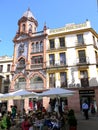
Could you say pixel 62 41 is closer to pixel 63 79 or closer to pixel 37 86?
pixel 63 79

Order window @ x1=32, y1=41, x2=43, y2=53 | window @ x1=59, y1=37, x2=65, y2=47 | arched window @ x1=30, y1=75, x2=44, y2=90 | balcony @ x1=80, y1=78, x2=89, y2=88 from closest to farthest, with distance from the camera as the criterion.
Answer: balcony @ x1=80, y1=78, x2=89, y2=88, arched window @ x1=30, y1=75, x2=44, y2=90, window @ x1=59, y1=37, x2=65, y2=47, window @ x1=32, y1=41, x2=43, y2=53

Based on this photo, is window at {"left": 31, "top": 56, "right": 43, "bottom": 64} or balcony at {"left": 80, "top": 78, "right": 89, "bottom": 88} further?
window at {"left": 31, "top": 56, "right": 43, "bottom": 64}

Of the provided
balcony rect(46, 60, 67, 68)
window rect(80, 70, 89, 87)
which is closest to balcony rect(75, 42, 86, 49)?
balcony rect(46, 60, 67, 68)

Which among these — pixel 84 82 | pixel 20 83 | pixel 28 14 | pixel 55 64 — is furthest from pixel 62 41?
pixel 28 14

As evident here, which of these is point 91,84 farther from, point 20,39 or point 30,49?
point 20,39

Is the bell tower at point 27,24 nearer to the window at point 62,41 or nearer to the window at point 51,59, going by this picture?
the window at point 62,41

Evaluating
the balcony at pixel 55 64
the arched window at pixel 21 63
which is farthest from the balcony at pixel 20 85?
the balcony at pixel 55 64

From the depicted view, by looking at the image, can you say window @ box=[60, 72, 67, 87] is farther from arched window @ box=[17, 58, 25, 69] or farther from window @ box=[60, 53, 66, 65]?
arched window @ box=[17, 58, 25, 69]

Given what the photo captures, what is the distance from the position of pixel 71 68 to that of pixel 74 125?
59.8ft

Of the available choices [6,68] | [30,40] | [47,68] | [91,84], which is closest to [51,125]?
[91,84]

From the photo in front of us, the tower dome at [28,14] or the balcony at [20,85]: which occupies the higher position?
the tower dome at [28,14]

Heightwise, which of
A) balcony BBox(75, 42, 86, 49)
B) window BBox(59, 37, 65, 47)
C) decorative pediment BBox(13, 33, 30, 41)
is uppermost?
decorative pediment BBox(13, 33, 30, 41)

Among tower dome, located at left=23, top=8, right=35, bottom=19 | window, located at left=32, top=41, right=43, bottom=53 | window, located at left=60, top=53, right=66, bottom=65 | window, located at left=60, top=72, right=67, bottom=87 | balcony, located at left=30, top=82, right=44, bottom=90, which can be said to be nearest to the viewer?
window, located at left=60, top=72, right=67, bottom=87

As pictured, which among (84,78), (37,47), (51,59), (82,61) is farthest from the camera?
(37,47)
